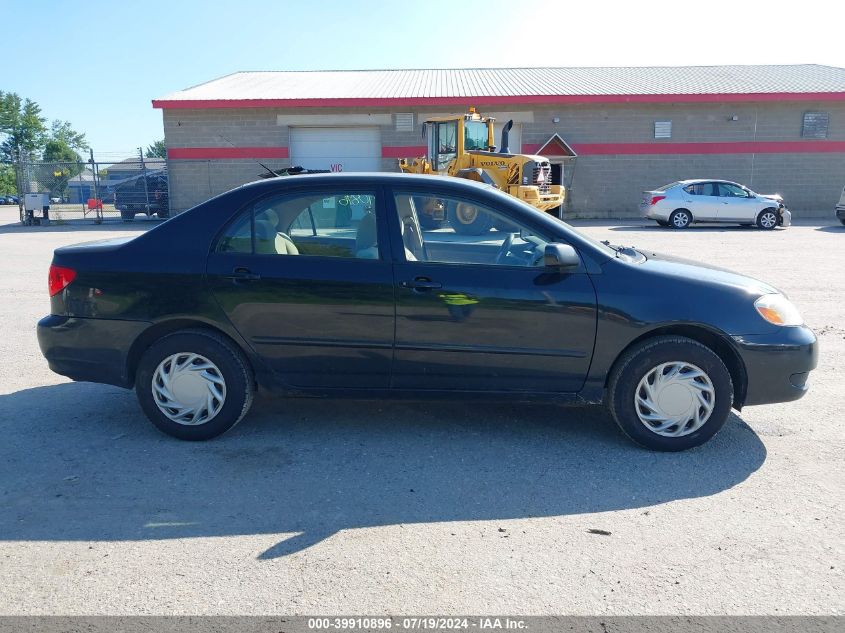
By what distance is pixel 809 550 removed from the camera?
10.3 ft

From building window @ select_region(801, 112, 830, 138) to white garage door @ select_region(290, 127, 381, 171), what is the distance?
16244 mm

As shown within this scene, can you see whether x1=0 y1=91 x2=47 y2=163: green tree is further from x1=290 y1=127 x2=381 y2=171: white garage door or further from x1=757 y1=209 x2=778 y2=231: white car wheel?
x1=757 y1=209 x2=778 y2=231: white car wheel

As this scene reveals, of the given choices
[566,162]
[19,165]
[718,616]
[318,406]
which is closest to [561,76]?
[566,162]

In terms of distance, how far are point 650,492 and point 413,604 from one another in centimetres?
160

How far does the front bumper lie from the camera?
4164 mm

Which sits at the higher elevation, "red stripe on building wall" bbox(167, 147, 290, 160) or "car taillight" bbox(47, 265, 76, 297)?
"red stripe on building wall" bbox(167, 147, 290, 160)

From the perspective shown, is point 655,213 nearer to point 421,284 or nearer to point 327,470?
point 421,284

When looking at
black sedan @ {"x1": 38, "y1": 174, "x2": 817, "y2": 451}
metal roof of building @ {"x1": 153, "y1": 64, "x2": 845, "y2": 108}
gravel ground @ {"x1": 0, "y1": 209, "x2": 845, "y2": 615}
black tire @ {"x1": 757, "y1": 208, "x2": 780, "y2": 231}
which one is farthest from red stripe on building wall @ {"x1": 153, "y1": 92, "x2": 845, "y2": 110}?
black sedan @ {"x1": 38, "y1": 174, "x2": 817, "y2": 451}

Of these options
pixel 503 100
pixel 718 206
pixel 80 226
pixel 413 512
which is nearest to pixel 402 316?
pixel 413 512

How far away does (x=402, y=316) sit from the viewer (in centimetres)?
420

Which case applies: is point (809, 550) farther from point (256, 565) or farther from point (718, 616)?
point (256, 565)

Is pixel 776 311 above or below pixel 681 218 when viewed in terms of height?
below

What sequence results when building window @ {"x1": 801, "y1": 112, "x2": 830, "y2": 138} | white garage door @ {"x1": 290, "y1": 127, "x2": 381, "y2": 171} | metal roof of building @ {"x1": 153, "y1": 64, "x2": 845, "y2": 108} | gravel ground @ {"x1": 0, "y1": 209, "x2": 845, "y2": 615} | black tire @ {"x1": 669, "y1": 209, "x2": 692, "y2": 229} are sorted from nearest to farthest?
gravel ground @ {"x1": 0, "y1": 209, "x2": 845, "y2": 615}
black tire @ {"x1": 669, "y1": 209, "x2": 692, "y2": 229}
metal roof of building @ {"x1": 153, "y1": 64, "x2": 845, "y2": 108}
building window @ {"x1": 801, "y1": 112, "x2": 830, "y2": 138}
white garage door @ {"x1": 290, "y1": 127, "x2": 381, "y2": 171}

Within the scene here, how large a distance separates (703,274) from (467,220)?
5.00 feet
